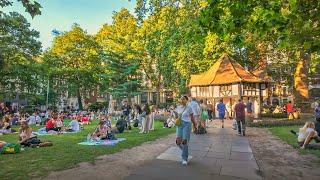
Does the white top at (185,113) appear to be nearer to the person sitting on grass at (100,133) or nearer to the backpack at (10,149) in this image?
the backpack at (10,149)

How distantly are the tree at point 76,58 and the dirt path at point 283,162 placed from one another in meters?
45.1

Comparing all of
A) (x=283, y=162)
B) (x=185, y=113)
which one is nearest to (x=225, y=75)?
Result: (x=283, y=162)

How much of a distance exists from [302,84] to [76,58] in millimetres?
36058

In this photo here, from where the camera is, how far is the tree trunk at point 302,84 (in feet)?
119

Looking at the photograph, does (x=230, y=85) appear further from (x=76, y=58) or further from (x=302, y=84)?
(x=76, y=58)

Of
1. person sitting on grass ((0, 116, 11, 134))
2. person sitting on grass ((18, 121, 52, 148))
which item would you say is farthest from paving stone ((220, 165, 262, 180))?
person sitting on grass ((0, 116, 11, 134))

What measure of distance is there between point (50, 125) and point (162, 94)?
55.4 metres

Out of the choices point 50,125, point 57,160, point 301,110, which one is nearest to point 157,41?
point 301,110

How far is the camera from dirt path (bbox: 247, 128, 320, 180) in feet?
32.3

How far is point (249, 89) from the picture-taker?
3656cm

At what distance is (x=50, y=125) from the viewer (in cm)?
2198

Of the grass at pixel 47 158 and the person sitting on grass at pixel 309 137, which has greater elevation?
the person sitting on grass at pixel 309 137

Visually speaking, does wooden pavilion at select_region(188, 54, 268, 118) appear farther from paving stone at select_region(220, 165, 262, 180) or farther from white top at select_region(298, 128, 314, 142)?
paving stone at select_region(220, 165, 262, 180)

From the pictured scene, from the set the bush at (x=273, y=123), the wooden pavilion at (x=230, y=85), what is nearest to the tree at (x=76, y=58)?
the wooden pavilion at (x=230, y=85)
